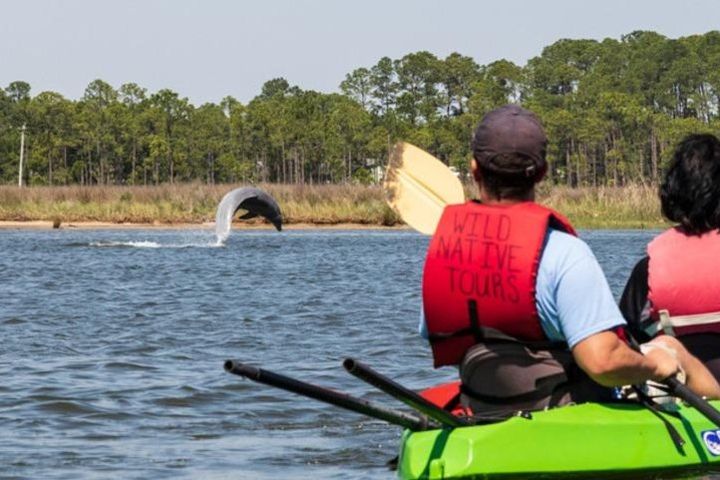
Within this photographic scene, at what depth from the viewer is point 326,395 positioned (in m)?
4.68

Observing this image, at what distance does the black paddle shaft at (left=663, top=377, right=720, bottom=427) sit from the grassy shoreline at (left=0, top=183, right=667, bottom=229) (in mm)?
39438

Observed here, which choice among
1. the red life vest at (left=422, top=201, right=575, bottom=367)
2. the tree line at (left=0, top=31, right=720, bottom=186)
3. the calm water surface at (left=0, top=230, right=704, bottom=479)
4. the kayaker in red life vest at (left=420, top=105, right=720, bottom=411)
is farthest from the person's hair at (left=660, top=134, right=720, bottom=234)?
the tree line at (left=0, top=31, right=720, bottom=186)

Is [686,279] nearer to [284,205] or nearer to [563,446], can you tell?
[563,446]

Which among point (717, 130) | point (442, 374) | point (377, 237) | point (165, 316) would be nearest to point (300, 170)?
point (717, 130)

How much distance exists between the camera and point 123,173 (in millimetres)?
91000

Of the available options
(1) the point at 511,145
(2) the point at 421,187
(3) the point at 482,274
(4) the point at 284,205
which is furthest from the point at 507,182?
(4) the point at 284,205

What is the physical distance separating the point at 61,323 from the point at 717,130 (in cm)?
7486

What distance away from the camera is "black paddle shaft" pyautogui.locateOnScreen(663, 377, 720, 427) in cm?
504

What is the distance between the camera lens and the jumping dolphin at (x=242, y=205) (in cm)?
3538

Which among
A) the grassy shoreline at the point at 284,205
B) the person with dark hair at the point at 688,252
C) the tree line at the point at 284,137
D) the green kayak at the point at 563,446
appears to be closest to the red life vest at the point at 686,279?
the person with dark hair at the point at 688,252

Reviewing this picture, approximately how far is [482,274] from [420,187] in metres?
1.87

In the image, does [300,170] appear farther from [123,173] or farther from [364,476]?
[364,476]

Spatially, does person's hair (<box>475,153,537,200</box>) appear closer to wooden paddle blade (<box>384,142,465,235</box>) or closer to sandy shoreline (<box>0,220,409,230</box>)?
wooden paddle blade (<box>384,142,465,235</box>)

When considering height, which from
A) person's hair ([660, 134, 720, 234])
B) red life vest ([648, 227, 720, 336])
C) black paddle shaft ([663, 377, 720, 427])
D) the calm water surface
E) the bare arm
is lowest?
the calm water surface
